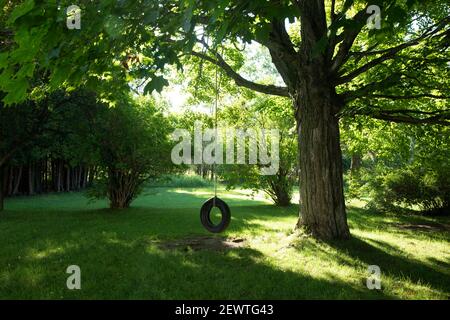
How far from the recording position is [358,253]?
8297mm

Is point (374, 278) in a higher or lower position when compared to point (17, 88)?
lower

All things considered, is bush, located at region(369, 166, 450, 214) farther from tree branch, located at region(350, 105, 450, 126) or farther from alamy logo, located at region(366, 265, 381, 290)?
alamy logo, located at region(366, 265, 381, 290)

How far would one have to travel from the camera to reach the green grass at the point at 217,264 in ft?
19.8

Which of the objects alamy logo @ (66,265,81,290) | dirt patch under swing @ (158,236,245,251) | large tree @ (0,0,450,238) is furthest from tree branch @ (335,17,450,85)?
alamy logo @ (66,265,81,290)

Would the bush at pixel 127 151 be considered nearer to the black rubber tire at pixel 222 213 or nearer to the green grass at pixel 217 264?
the green grass at pixel 217 264

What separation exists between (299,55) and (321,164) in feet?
8.53

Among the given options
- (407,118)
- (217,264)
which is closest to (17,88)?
(217,264)

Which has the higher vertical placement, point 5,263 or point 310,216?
point 310,216

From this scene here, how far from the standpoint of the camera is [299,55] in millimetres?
9289

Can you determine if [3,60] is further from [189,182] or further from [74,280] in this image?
[189,182]

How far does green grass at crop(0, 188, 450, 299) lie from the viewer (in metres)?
6.03
